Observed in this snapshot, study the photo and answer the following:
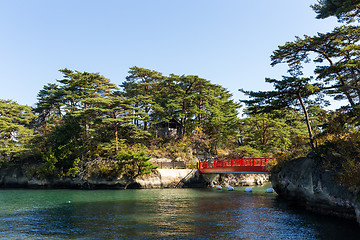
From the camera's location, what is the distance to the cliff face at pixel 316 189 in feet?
45.7

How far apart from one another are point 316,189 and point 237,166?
13.5m

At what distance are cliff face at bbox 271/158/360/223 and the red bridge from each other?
4238 millimetres

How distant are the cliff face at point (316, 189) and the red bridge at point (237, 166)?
4.24m

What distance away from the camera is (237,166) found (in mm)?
29375

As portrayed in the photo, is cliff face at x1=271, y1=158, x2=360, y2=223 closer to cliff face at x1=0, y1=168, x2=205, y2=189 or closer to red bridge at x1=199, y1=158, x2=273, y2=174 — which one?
red bridge at x1=199, y1=158, x2=273, y2=174

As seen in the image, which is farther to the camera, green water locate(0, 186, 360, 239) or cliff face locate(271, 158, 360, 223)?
→ cliff face locate(271, 158, 360, 223)

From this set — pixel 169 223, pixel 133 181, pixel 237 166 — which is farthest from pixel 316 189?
pixel 133 181

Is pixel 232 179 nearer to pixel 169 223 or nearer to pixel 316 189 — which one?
pixel 316 189

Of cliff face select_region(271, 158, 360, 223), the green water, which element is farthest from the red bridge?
the green water

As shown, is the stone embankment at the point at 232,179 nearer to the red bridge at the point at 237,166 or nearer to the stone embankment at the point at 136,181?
the stone embankment at the point at 136,181

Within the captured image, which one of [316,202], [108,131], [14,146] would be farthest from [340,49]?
[14,146]

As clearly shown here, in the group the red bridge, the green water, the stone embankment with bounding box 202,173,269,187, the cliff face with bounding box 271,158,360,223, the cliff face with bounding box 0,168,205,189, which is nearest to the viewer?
the green water

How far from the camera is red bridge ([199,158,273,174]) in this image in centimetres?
2669

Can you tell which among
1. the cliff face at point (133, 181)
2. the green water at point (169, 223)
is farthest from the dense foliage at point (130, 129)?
the green water at point (169, 223)
